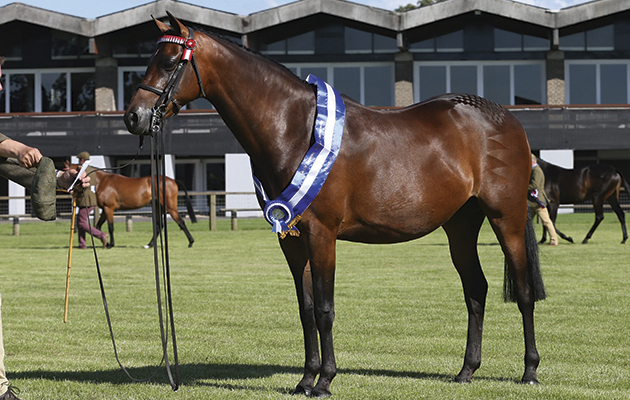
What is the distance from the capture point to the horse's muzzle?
4328 millimetres

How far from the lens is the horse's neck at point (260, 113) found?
4613 millimetres

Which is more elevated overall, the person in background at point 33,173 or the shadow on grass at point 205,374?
the person in background at point 33,173

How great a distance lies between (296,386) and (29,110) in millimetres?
33581

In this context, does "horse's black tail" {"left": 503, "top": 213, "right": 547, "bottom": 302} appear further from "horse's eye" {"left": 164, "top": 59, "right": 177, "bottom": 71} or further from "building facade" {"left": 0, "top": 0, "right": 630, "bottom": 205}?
"building facade" {"left": 0, "top": 0, "right": 630, "bottom": 205}

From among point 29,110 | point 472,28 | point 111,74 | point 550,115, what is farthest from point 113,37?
point 550,115

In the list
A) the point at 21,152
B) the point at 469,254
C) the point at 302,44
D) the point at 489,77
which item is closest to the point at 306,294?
the point at 469,254

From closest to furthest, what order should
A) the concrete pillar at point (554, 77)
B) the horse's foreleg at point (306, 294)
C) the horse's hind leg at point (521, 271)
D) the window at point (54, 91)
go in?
1. the horse's foreleg at point (306, 294)
2. the horse's hind leg at point (521, 271)
3. the concrete pillar at point (554, 77)
4. the window at point (54, 91)

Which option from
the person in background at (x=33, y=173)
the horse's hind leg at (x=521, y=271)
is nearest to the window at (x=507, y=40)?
the horse's hind leg at (x=521, y=271)

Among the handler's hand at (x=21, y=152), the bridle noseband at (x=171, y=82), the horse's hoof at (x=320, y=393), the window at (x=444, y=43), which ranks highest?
the window at (x=444, y=43)

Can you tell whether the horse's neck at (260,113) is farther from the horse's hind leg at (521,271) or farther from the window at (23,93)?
the window at (23,93)

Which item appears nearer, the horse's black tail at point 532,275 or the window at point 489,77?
the horse's black tail at point 532,275

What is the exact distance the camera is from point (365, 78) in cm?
3491

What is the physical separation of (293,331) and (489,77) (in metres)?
29.5

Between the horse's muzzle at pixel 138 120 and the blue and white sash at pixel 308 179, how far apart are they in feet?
2.95
